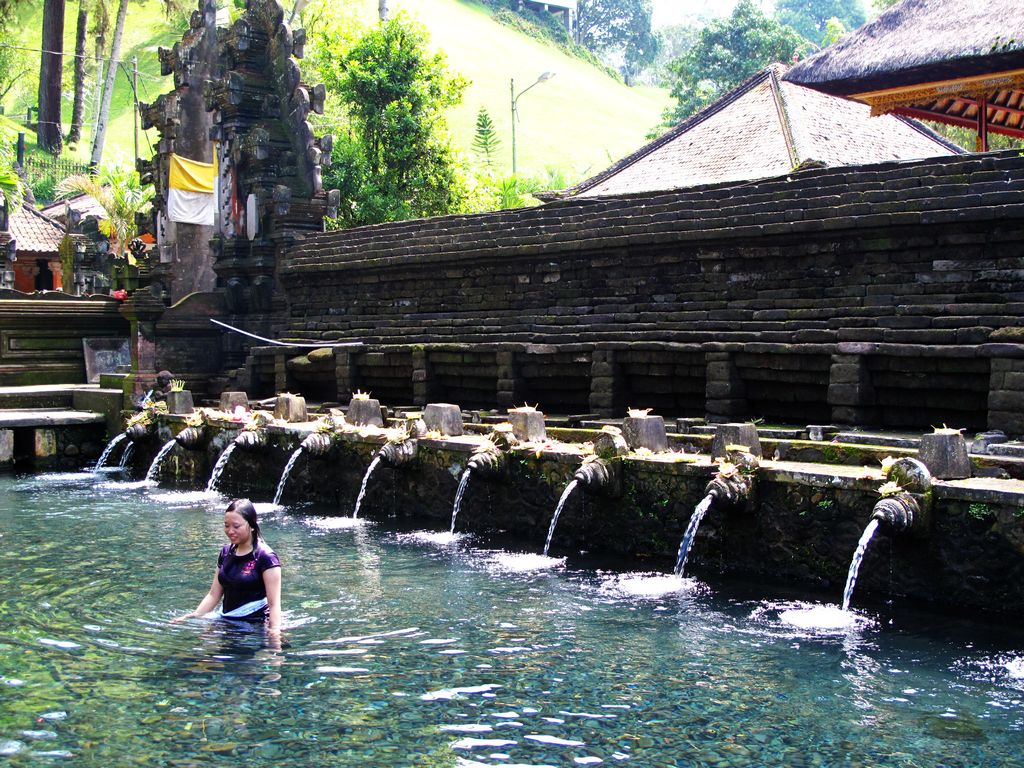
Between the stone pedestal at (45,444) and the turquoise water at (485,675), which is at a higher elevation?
the stone pedestal at (45,444)

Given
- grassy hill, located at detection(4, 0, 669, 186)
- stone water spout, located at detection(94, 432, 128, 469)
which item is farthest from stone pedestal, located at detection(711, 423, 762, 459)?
grassy hill, located at detection(4, 0, 669, 186)

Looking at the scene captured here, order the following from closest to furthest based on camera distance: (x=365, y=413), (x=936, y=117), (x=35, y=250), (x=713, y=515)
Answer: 1. (x=713, y=515)
2. (x=365, y=413)
3. (x=936, y=117)
4. (x=35, y=250)

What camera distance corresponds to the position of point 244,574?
26.6 ft

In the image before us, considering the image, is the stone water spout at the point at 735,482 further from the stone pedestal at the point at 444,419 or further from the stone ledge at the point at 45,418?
the stone ledge at the point at 45,418

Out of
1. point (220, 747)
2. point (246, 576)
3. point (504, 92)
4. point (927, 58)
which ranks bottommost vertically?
point (220, 747)

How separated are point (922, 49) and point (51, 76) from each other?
41974mm

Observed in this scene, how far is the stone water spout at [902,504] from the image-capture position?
Result: 27.7 ft

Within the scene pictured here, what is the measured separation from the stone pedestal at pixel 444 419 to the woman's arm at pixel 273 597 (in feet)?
17.3

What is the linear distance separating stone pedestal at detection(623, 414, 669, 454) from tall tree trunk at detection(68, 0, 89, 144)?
45.6 meters

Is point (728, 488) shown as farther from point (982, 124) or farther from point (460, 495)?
point (982, 124)

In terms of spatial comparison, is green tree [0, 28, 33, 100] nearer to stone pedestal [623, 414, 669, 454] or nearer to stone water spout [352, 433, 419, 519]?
stone water spout [352, 433, 419, 519]

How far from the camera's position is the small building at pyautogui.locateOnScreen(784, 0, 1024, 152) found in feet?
51.8

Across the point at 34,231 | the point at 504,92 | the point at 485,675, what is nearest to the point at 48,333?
the point at 485,675

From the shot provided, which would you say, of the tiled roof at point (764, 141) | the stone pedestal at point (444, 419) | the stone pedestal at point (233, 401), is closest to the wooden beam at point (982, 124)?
the tiled roof at point (764, 141)
